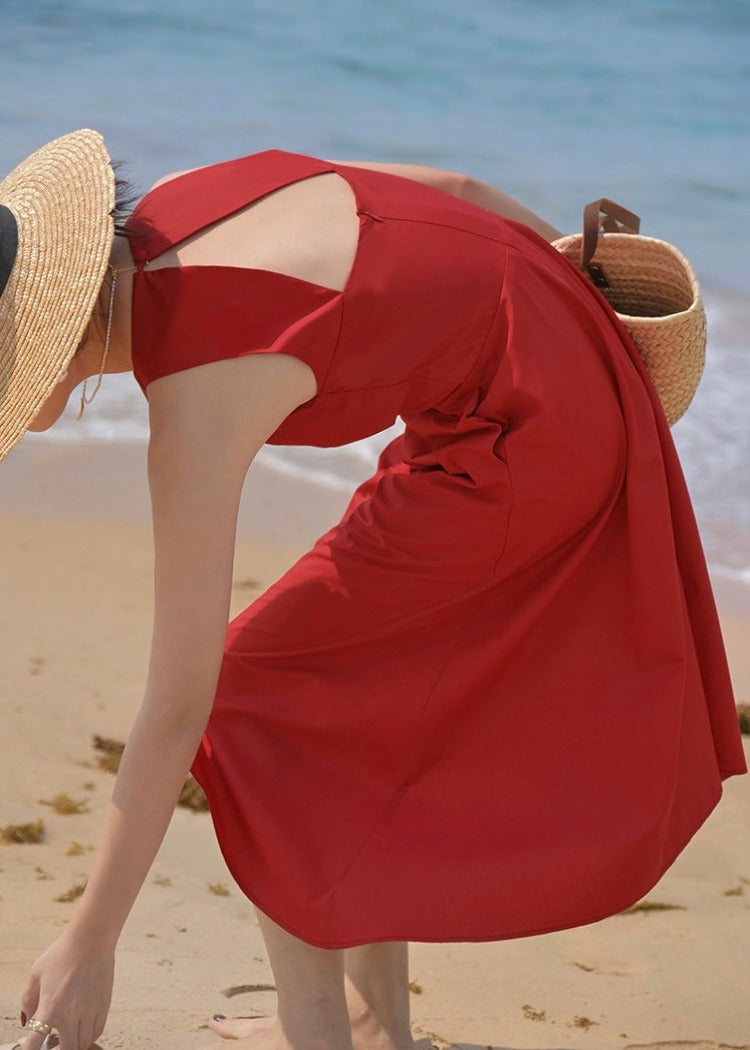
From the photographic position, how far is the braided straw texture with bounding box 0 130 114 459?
5.59ft

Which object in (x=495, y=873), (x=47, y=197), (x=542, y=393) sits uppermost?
(x=47, y=197)

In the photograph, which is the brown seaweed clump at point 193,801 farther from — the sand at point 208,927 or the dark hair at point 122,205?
the dark hair at point 122,205

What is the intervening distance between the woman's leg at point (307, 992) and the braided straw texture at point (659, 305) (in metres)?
0.95

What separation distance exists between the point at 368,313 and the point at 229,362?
194mm

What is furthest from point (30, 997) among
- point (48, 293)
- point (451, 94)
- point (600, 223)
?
point (451, 94)

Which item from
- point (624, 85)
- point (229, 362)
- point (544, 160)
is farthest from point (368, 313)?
point (624, 85)

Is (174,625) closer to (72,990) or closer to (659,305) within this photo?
(72,990)

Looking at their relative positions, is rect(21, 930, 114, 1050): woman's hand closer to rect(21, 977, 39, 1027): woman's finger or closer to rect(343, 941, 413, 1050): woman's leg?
rect(21, 977, 39, 1027): woman's finger

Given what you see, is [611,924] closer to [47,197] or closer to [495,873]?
[495,873]

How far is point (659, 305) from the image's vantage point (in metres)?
2.34

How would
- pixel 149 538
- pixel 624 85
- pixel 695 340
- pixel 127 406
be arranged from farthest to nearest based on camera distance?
pixel 624 85 → pixel 127 406 → pixel 149 538 → pixel 695 340

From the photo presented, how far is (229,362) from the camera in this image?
1.75 meters

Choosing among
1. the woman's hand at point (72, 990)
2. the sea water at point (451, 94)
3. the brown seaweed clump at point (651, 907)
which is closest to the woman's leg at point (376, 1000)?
the woman's hand at point (72, 990)

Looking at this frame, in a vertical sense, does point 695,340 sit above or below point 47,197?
below
